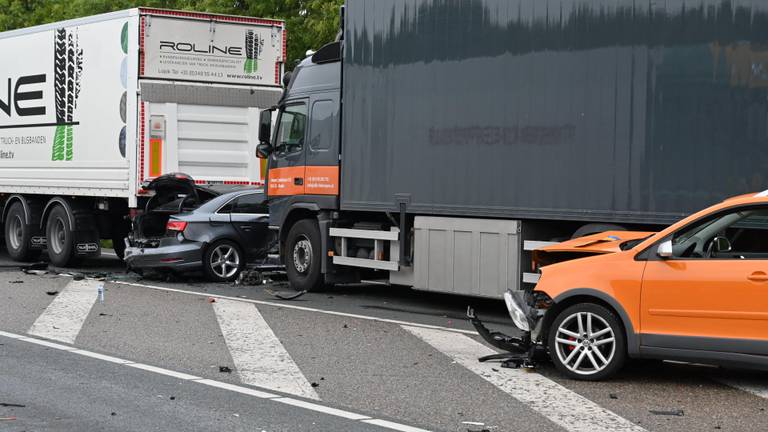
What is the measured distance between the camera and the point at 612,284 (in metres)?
8.25

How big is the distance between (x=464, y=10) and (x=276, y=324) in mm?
4061

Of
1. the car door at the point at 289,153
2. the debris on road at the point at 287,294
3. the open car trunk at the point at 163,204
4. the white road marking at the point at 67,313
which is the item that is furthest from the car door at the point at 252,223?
the white road marking at the point at 67,313

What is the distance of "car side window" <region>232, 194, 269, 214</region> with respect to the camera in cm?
1644

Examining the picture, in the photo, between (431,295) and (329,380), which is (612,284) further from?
(431,295)

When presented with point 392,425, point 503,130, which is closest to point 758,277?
point 392,425

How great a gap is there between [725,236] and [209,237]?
9332 mm

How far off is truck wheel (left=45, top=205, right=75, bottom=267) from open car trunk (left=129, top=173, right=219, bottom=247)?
2.43 meters

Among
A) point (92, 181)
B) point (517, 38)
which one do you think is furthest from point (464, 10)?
point (92, 181)

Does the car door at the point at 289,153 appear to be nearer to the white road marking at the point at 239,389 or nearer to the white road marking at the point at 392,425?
the white road marking at the point at 239,389

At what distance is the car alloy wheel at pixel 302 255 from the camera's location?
1480 cm

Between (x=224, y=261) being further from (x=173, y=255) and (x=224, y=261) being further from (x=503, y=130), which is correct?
(x=503, y=130)

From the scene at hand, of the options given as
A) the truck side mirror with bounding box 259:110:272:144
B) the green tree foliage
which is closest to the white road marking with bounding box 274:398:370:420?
the truck side mirror with bounding box 259:110:272:144

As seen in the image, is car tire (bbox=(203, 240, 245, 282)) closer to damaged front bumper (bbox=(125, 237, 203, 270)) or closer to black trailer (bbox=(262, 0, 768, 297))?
damaged front bumper (bbox=(125, 237, 203, 270))

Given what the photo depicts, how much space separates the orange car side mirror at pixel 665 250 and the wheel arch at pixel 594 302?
1.59ft
